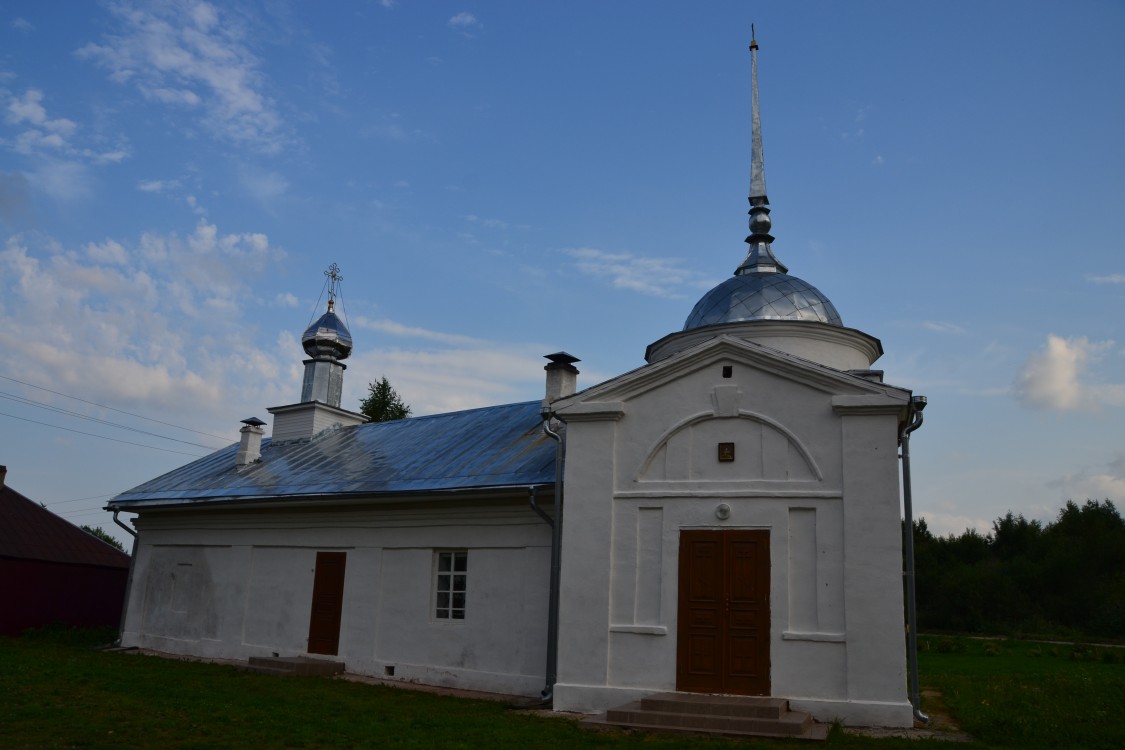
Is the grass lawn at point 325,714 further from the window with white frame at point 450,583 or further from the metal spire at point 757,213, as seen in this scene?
the metal spire at point 757,213

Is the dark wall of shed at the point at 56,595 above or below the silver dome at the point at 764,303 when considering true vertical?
below

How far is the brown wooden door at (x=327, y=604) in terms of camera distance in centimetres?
1495

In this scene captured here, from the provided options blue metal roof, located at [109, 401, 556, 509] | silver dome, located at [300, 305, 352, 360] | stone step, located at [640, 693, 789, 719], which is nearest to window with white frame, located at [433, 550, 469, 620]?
blue metal roof, located at [109, 401, 556, 509]

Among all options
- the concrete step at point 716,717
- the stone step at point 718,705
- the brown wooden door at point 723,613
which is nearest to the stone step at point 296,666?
the concrete step at point 716,717

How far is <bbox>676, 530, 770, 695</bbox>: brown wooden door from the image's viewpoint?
1058 centimetres

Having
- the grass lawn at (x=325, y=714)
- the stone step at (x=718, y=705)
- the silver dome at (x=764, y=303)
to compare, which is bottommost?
the grass lawn at (x=325, y=714)

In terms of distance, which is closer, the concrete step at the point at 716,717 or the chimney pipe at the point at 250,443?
the concrete step at the point at 716,717

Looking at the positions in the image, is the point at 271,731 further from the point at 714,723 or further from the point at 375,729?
the point at 714,723

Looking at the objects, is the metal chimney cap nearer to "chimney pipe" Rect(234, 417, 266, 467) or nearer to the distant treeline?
"chimney pipe" Rect(234, 417, 266, 467)

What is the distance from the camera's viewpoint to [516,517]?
13422 mm

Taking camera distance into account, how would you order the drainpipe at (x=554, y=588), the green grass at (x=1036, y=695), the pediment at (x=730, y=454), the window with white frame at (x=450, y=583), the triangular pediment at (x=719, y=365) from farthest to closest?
the window with white frame at (x=450, y=583) < the drainpipe at (x=554, y=588) < the pediment at (x=730, y=454) < the triangular pediment at (x=719, y=365) < the green grass at (x=1036, y=695)

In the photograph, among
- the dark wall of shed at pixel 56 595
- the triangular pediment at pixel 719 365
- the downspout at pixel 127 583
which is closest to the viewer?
the triangular pediment at pixel 719 365

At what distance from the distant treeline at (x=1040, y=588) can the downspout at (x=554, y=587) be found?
26.6 meters

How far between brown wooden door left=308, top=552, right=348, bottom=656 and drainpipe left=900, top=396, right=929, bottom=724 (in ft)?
28.7
